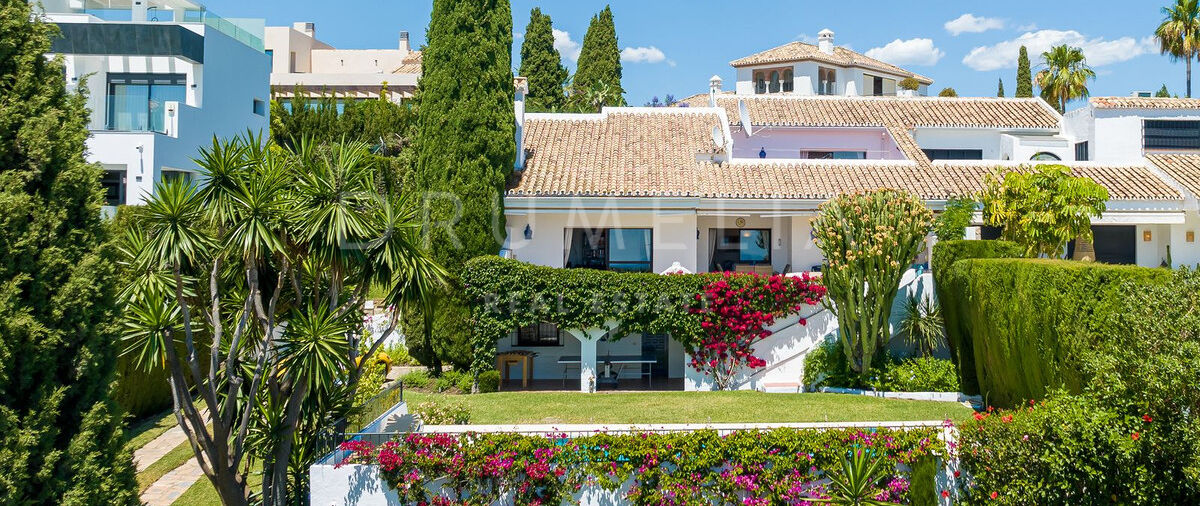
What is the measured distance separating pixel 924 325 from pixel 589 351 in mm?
8840

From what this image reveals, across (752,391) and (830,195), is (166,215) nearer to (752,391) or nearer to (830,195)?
(752,391)

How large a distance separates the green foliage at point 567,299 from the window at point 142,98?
11.8 meters

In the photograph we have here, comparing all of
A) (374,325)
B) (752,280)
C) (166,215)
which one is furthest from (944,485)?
(374,325)

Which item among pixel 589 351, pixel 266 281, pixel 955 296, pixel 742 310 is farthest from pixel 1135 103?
pixel 266 281

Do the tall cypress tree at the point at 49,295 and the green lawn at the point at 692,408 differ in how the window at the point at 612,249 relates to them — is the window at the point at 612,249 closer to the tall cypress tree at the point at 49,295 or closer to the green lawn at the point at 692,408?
the green lawn at the point at 692,408

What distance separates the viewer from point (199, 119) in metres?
28.1

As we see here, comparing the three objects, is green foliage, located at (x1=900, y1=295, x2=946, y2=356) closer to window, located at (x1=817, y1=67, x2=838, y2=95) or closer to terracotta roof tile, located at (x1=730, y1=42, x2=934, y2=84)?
terracotta roof tile, located at (x1=730, y1=42, x2=934, y2=84)

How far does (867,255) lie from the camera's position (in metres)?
20.1

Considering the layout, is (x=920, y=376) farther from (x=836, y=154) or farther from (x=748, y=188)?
(x=836, y=154)

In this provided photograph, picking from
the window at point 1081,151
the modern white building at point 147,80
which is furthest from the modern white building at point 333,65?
the window at point 1081,151

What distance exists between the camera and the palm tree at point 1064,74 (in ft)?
177

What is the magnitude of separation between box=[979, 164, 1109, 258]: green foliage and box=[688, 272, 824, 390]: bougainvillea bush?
16.8 ft

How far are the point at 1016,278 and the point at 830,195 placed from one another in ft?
32.8

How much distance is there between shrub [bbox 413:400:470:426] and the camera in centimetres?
1532
